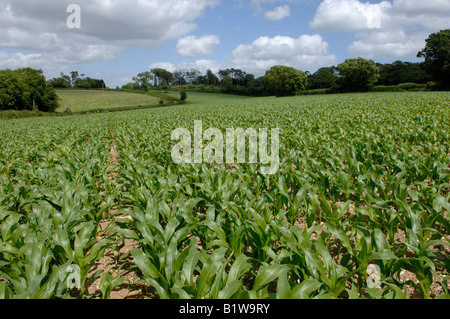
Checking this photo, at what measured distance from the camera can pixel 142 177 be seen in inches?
179

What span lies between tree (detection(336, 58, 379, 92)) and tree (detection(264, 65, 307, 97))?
43.6 feet

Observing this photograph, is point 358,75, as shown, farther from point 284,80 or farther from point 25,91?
point 25,91

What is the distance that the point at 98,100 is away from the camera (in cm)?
5709

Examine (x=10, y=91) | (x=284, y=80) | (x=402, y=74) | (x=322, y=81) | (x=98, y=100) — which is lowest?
(x=10, y=91)

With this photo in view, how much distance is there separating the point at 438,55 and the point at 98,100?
6874 centimetres

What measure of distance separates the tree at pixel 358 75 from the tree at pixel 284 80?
13302 millimetres

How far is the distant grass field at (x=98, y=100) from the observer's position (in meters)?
51.4

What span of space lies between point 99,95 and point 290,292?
→ 71.2 metres

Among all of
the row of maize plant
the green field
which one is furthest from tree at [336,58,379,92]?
the row of maize plant

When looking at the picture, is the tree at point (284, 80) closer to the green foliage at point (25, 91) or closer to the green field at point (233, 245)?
the green foliage at point (25, 91)

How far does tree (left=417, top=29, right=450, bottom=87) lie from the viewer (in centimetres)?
4391

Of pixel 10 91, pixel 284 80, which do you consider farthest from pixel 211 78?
pixel 10 91
